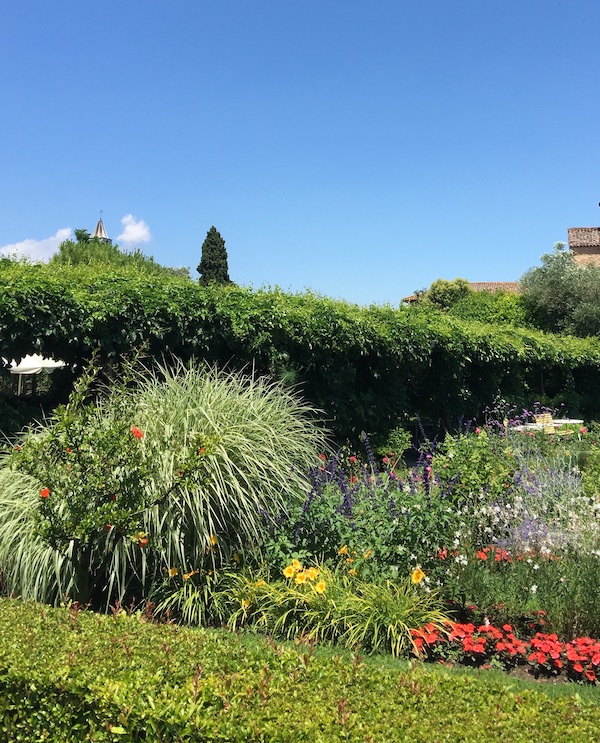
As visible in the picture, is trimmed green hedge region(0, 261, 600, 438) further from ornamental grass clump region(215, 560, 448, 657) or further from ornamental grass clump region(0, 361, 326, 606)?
ornamental grass clump region(215, 560, 448, 657)

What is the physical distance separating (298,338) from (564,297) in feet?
58.0

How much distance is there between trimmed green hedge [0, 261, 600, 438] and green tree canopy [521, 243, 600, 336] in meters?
9.89

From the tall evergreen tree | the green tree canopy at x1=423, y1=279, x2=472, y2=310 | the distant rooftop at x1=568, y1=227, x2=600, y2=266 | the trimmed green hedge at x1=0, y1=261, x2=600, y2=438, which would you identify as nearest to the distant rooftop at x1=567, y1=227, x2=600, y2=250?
the distant rooftop at x1=568, y1=227, x2=600, y2=266

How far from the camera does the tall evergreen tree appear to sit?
1532 inches

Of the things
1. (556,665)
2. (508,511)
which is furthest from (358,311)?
(556,665)

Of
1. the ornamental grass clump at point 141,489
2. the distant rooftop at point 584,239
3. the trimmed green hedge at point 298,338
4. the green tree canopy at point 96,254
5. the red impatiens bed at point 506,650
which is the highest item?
the distant rooftop at point 584,239

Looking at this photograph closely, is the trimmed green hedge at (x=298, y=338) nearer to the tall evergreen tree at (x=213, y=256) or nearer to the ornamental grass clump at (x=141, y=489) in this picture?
the ornamental grass clump at (x=141, y=489)

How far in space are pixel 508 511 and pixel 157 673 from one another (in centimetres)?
324

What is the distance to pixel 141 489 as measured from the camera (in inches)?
147

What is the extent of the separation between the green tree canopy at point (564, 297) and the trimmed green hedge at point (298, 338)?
989 cm

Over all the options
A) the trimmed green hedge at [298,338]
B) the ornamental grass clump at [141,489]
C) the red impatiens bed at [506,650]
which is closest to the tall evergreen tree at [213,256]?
the trimmed green hedge at [298,338]

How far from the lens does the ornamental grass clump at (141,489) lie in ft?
11.9

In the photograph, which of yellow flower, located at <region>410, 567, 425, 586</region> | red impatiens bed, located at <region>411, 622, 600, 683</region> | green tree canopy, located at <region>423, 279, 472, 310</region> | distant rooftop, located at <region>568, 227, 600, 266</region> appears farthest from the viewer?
A: green tree canopy, located at <region>423, 279, 472, 310</region>

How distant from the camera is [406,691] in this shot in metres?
2.31
